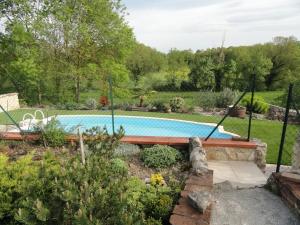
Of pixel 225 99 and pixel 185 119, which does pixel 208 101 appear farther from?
pixel 185 119

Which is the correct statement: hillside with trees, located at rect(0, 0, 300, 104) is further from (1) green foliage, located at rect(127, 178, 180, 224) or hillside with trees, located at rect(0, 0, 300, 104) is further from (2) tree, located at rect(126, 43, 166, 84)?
(1) green foliage, located at rect(127, 178, 180, 224)

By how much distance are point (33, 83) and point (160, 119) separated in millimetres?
8584

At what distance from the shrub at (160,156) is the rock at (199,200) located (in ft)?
5.89

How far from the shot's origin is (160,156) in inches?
218

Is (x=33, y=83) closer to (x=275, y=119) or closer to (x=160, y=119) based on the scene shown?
(x=160, y=119)

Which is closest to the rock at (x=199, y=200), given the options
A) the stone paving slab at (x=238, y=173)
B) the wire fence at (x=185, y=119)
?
the stone paving slab at (x=238, y=173)

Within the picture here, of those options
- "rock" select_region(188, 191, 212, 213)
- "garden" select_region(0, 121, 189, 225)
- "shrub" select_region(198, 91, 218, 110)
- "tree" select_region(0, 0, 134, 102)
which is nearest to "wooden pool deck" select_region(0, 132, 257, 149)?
"garden" select_region(0, 121, 189, 225)

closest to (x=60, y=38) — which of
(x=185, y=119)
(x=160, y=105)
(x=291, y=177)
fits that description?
(x=160, y=105)

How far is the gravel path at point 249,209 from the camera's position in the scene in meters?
3.48

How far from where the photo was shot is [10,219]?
11.5 feet

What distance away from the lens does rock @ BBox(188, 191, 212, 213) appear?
342 cm

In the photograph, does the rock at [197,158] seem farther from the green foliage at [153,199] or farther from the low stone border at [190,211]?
the green foliage at [153,199]

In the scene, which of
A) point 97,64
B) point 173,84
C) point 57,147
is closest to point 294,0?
point 57,147

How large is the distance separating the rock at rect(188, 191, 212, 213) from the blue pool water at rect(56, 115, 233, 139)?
6.06m
